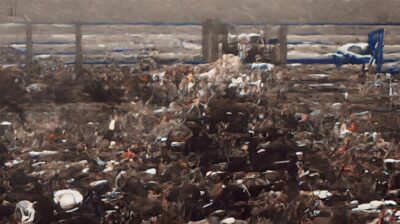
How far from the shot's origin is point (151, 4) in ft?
10.00

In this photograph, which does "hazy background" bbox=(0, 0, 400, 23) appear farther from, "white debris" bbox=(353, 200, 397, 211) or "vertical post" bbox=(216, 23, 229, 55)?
"white debris" bbox=(353, 200, 397, 211)

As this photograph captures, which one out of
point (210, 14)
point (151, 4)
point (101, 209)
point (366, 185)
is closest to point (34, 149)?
point (101, 209)

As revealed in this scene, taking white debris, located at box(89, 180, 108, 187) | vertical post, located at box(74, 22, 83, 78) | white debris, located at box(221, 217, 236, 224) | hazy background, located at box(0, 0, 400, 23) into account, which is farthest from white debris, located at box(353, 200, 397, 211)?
vertical post, located at box(74, 22, 83, 78)

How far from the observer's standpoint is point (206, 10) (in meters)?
3.05

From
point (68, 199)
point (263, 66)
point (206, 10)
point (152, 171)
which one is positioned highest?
point (206, 10)

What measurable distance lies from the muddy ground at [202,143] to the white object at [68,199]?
3cm

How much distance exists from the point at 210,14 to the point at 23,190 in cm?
138

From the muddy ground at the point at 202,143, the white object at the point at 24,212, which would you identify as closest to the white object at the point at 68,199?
the muddy ground at the point at 202,143

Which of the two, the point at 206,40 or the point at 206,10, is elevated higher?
the point at 206,10

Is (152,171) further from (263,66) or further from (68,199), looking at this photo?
(263,66)

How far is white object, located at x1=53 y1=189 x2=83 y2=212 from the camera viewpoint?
2.95 m

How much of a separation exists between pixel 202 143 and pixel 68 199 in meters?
0.78

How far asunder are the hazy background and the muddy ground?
257 mm

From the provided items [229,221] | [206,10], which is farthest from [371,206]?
[206,10]
